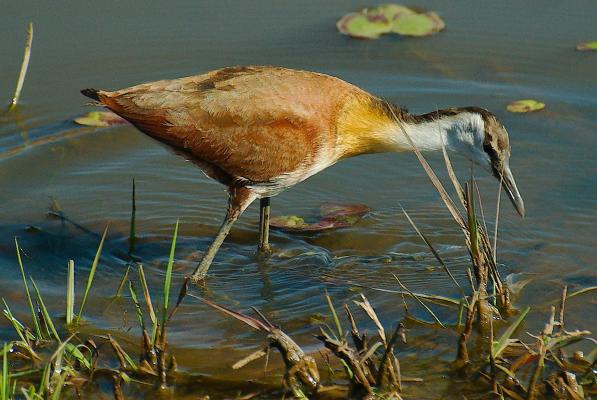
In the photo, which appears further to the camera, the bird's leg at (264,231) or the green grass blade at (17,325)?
the bird's leg at (264,231)

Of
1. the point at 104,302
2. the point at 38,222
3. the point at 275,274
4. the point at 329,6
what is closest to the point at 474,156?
the point at 275,274

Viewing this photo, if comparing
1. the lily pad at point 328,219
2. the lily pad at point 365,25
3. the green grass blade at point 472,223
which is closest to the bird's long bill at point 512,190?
the lily pad at point 328,219

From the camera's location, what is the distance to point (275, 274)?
6406 millimetres

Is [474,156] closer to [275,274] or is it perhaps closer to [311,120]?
[311,120]

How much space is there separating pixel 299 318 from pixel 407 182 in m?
2.07

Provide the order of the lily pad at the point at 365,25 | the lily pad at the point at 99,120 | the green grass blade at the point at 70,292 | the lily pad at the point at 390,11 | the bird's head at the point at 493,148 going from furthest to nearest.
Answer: the lily pad at the point at 390,11 < the lily pad at the point at 365,25 < the lily pad at the point at 99,120 < the bird's head at the point at 493,148 < the green grass blade at the point at 70,292

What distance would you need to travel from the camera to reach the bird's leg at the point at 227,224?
20.8ft

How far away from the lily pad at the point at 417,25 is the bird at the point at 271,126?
281cm

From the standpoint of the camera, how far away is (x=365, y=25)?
9195 mm

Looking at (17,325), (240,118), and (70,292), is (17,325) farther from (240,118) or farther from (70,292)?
(240,118)

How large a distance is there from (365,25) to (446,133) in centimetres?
301

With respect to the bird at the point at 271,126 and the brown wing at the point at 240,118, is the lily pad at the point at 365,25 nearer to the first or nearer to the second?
the bird at the point at 271,126

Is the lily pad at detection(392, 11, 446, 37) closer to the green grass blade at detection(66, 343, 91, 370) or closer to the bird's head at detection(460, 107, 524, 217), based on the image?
the bird's head at detection(460, 107, 524, 217)

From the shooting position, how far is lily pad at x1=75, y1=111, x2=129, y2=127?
8062 mm
